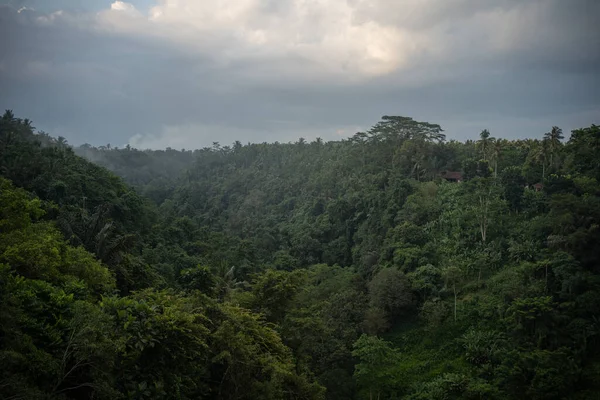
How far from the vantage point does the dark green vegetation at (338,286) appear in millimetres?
11000

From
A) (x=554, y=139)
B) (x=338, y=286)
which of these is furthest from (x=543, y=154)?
(x=338, y=286)

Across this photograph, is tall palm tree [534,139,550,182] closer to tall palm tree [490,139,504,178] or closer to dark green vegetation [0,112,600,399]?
dark green vegetation [0,112,600,399]

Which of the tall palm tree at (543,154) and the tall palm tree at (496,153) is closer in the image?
the tall palm tree at (543,154)

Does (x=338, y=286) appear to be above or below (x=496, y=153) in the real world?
below

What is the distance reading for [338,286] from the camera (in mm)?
36375

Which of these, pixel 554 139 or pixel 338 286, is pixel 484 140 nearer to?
pixel 554 139

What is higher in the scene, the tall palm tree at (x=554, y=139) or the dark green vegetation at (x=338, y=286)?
the tall palm tree at (x=554, y=139)

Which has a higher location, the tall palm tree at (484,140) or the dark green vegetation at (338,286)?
the tall palm tree at (484,140)

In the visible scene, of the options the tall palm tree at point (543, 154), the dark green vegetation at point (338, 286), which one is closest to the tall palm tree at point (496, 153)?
the dark green vegetation at point (338, 286)

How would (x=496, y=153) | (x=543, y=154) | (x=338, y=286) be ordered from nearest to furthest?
(x=338, y=286)
(x=543, y=154)
(x=496, y=153)

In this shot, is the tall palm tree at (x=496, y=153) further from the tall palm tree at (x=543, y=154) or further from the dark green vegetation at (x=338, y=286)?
the tall palm tree at (x=543, y=154)

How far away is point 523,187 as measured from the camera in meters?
36.8

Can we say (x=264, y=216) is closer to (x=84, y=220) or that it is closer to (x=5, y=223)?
(x=84, y=220)

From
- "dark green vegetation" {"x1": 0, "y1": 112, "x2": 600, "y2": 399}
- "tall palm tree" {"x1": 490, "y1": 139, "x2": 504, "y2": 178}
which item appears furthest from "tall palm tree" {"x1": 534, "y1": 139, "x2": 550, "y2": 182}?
"tall palm tree" {"x1": 490, "y1": 139, "x2": 504, "y2": 178}
